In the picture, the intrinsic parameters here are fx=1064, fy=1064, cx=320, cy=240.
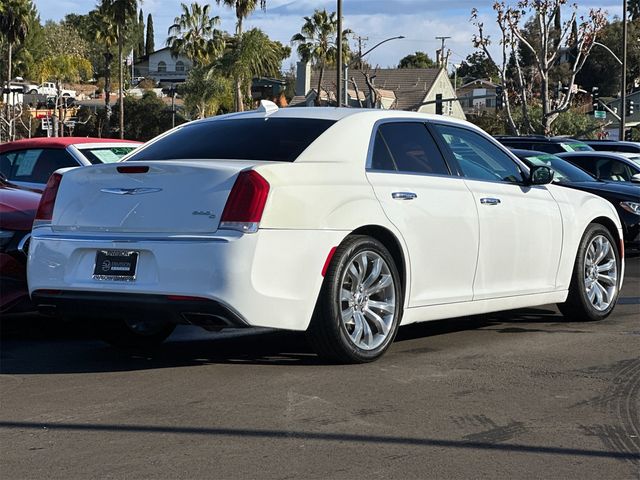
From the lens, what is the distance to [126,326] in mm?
7227

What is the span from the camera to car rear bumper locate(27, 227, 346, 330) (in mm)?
5883

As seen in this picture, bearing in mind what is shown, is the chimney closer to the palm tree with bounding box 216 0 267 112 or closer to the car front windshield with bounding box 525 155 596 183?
the palm tree with bounding box 216 0 267 112

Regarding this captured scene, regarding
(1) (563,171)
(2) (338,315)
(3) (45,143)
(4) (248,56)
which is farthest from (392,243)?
(4) (248,56)

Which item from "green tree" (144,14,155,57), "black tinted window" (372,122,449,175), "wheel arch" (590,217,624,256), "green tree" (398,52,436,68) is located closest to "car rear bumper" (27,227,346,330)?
"black tinted window" (372,122,449,175)

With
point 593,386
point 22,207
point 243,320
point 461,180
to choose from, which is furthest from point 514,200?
point 22,207

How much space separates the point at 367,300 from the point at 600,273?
2940 millimetres

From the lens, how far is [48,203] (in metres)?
6.70

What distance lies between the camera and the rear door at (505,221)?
7523 millimetres

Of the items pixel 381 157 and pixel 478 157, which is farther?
pixel 478 157

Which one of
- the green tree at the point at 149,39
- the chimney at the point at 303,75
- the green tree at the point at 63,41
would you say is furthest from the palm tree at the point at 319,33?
the green tree at the point at 149,39

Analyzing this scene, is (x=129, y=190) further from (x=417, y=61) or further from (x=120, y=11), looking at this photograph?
(x=417, y=61)

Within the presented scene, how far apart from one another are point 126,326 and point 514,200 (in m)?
2.95

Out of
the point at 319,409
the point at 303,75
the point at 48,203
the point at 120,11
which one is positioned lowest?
the point at 319,409

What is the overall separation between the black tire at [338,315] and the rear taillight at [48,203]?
5.89 feet
